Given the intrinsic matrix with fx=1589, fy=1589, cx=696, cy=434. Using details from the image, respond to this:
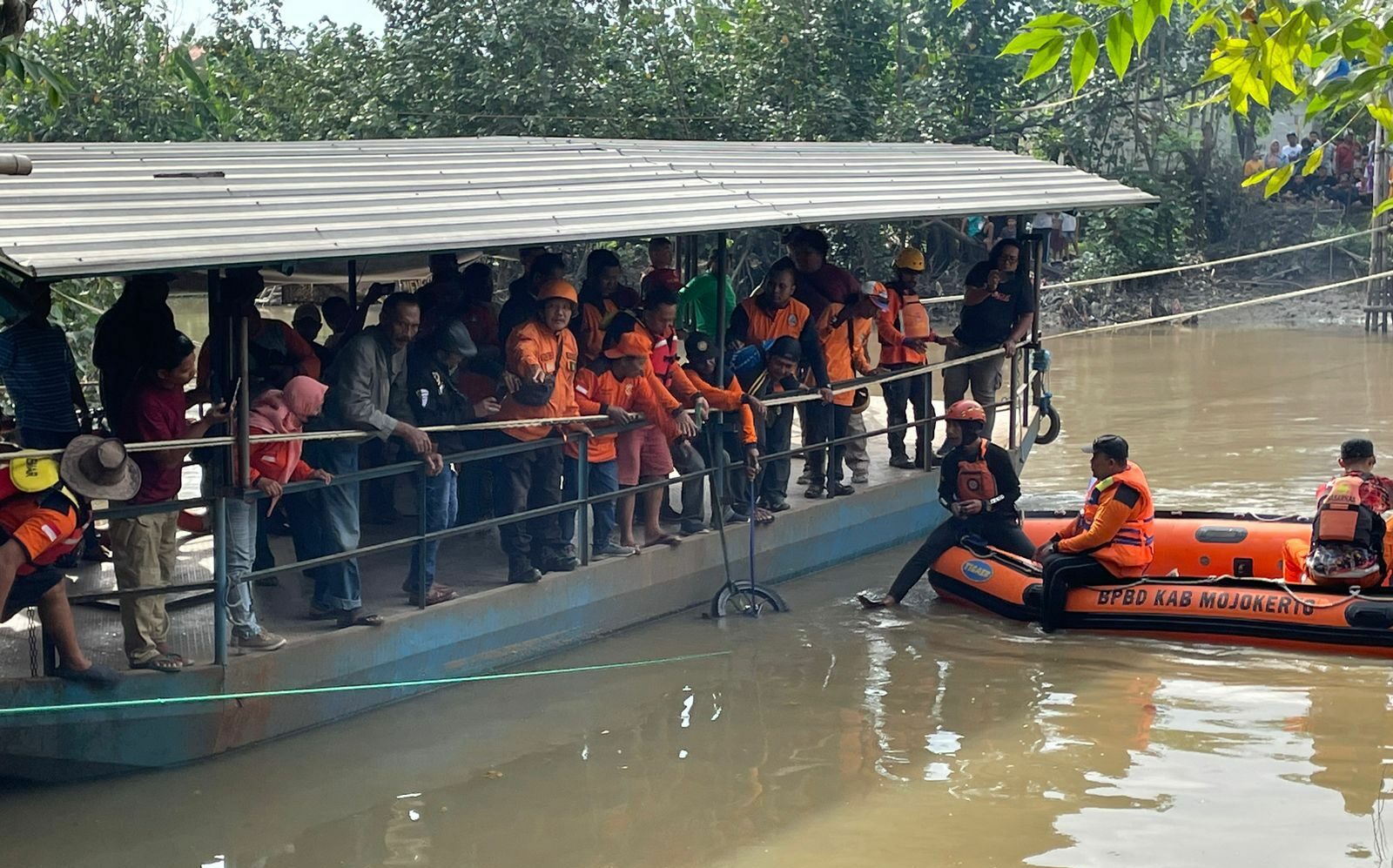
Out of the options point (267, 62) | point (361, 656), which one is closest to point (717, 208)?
point (361, 656)

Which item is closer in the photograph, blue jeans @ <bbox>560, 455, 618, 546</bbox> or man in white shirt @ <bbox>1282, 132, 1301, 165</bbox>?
blue jeans @ <bbox>560, 455, 618, 546</bbox>

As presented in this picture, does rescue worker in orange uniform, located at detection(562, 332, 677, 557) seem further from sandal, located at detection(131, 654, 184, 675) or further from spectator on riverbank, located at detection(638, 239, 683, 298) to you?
sandal, located at detection(131, 654, 184, 675)

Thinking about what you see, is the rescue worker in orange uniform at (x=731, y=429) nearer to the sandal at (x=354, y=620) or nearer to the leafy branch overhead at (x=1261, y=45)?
the sandal at (x=354, y=620)

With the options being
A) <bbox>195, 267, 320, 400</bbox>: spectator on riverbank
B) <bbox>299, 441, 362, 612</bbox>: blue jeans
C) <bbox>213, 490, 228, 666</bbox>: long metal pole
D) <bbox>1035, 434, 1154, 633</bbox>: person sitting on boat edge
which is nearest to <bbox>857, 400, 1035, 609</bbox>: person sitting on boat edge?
<bbox>1035, 434, 1154, 633</bbox>: person sitting on boat edge

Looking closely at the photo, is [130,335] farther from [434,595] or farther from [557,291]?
[557,291]

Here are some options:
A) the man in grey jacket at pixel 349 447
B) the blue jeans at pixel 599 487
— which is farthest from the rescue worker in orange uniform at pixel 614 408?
the man in grey jacket at pixel 349 447

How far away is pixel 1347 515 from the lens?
29.2 ft

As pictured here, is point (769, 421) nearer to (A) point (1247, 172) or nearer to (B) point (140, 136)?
(B) point (140, 136)

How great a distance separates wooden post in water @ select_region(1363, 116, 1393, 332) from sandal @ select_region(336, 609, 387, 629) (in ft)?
55.7

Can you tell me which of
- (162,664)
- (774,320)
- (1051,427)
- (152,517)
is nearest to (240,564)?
(152,517)

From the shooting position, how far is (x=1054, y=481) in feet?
46.6

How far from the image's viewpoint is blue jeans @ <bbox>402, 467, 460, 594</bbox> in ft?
26.1

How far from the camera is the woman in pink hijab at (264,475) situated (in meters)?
7.07

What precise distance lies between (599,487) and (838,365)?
2.55 metres
